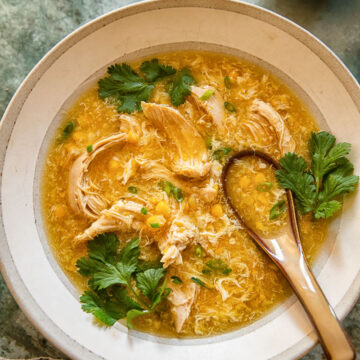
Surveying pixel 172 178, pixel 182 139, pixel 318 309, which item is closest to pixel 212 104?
pixel 182 139

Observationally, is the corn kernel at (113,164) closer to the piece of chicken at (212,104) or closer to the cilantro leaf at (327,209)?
the piece of chicken at (212,104)

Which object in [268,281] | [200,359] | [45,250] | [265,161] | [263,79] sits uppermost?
[263,79]

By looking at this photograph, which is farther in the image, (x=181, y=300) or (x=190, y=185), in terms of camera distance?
(x=190, y=185)

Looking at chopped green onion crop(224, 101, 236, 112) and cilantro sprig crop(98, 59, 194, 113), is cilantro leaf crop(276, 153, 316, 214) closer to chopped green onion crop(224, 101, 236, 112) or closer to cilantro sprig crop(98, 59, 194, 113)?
chopped green onion crop(224, 101, 236, 112)

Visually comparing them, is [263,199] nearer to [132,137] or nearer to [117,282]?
[132,137]

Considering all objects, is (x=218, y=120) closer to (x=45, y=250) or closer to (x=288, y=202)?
(x=288, y=202)

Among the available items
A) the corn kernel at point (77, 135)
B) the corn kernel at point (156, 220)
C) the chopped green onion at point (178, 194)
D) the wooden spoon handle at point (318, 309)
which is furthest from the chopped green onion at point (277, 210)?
the corn kernel at point (77, 135)

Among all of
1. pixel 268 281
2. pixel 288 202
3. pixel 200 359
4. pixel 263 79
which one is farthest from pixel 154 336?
pixel 263 79
